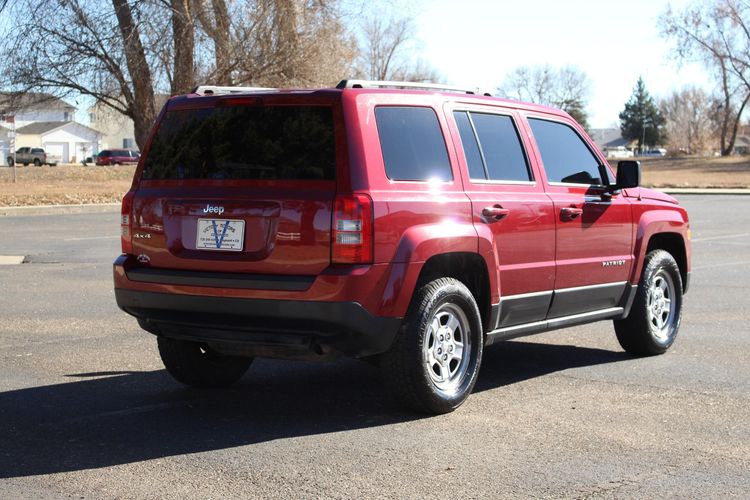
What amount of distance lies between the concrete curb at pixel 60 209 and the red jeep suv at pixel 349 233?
21.5 metres

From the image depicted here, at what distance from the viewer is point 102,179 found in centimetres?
4938

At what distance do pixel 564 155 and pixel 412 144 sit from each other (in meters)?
1.75

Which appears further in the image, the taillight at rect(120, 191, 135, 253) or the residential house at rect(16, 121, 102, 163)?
the residential house at rect(16, 121, 102, 163)

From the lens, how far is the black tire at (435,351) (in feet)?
20.0

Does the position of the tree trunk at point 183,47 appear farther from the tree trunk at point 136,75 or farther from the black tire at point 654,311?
the black tire at point 654,311

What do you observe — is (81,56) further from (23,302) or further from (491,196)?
(491,196)

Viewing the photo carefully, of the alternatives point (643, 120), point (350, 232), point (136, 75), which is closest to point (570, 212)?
point (350, 232)

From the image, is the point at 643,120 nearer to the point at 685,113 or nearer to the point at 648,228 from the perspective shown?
the point at 685,113

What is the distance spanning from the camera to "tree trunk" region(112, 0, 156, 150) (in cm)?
3391

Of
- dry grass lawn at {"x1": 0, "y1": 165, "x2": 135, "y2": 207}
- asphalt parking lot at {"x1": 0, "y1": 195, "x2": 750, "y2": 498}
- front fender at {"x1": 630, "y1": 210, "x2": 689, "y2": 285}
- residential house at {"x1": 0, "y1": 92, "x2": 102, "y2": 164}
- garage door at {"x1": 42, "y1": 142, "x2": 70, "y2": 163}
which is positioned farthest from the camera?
garage door at {"x1": 42, "y1": 142, "x2": 70, "y2": 163}

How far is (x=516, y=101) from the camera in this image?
24.3 feet

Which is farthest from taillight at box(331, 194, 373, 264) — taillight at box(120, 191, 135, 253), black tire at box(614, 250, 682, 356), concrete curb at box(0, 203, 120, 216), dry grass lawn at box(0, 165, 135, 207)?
dry grass lawn at box(0, 165, 135, 207)

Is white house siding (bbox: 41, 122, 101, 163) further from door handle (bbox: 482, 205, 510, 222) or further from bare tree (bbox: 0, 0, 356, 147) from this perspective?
door handle (bbox: 482, 205, 510, 222)

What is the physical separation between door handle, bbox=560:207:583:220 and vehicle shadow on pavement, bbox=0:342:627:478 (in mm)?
1177
